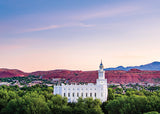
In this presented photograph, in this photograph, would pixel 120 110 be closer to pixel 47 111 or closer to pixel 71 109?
pixel 71 109

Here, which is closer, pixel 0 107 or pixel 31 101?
pixel 31 101

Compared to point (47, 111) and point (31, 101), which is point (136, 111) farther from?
point (31, 101)

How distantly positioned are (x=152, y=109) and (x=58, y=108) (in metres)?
25.9

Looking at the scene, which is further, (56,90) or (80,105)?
(56,90)

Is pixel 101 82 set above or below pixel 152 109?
above

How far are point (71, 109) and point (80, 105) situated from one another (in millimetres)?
2964

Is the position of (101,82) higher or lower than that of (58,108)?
higher

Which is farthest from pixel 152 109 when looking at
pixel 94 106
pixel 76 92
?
pixel 76 92

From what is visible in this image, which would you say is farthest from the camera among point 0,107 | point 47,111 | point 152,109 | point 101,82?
point 101,82

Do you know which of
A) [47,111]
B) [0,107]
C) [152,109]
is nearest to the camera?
[152,109]

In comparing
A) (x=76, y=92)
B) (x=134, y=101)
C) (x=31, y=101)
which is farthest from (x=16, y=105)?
(x=134, y=101)

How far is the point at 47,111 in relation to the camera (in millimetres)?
69062

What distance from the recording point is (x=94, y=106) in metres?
70.2

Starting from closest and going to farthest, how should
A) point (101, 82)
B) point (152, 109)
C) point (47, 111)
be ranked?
point (152, 109)
point (47, 111)
point (101, 82)
